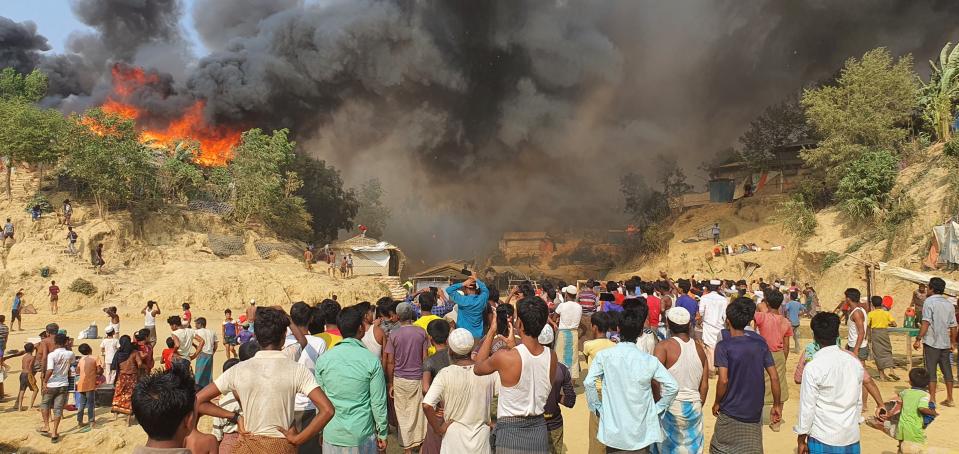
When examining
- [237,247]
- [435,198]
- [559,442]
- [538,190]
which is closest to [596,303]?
[559,442]

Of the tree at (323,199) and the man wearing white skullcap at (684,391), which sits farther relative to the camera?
the tree at (323,199)

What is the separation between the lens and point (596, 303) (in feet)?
36.1

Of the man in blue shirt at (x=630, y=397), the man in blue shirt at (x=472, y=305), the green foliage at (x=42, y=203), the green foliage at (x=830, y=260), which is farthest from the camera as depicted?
the green foliage at (x=42, y=203)

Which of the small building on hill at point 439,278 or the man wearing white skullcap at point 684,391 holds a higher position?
the small building on hill at point 439,278

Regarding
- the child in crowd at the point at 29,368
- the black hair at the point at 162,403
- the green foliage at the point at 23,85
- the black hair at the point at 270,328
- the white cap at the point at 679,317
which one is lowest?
the child in crowd at the point at 29,368

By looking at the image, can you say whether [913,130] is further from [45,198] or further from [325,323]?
[45,198]

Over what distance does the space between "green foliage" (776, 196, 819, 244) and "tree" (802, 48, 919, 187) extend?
6.38 ft

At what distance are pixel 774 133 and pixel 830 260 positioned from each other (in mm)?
14815

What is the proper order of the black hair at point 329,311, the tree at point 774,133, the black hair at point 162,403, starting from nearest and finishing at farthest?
the black hair at point 162,403 → the black hair at point 329,311 → the tree at point 774,133

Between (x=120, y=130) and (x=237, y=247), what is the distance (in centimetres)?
761

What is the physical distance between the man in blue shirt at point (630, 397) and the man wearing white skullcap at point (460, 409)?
0.84 m

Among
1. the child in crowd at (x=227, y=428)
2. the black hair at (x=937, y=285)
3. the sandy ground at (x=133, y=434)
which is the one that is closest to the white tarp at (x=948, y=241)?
the sandy ground at (x=133, y=434)

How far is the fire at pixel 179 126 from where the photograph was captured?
40094 mm

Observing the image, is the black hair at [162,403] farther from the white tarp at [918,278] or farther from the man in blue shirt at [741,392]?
the white tarp at [918,278]
